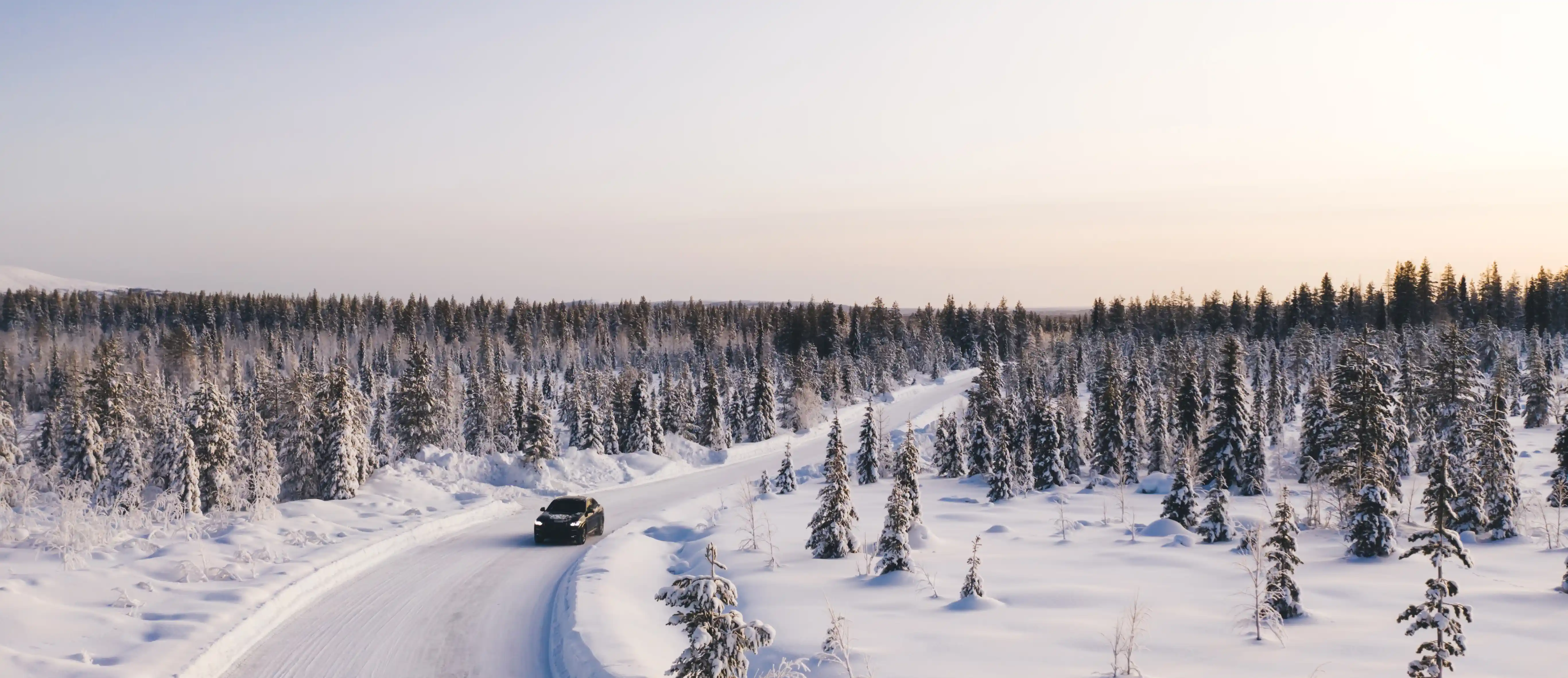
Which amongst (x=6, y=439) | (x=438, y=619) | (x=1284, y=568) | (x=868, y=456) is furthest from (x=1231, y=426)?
(x=6, y=439)

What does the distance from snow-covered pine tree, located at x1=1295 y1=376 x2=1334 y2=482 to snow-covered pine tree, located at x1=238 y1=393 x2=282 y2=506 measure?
47.6 m

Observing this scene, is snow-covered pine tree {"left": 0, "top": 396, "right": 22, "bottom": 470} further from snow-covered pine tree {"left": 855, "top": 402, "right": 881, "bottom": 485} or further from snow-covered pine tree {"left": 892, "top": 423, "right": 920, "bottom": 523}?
snow-covered pine tree {"left": 855, "top": 402, "right": 881, "bottom": 485}

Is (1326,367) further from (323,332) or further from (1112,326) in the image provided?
(323,332)

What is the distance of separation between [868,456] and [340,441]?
2733cm

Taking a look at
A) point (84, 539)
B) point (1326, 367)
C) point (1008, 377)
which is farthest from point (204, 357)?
point (1326, 367)

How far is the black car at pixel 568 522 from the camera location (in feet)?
82.7

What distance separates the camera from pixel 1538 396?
67.4 metres

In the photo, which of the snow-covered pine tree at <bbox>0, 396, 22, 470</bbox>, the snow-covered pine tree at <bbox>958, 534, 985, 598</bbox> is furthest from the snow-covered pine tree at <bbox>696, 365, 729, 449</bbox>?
the snow-covered pine tree at <bbox>958, 534, 985, 598</bbox>

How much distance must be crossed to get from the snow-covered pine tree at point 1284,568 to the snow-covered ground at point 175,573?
17.7 metres

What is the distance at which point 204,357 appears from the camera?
415 ft

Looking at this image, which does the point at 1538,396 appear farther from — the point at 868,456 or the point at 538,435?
the point at 538,435

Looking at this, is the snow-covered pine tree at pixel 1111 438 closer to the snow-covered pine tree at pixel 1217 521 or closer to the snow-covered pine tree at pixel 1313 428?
the snow-covered pine tree at pixel 1313 428

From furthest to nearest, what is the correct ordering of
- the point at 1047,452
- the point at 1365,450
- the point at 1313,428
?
1. the point at 1313,428
2. the point at 1047,452
3. the point at 1365,450

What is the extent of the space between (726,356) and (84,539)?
448ft
